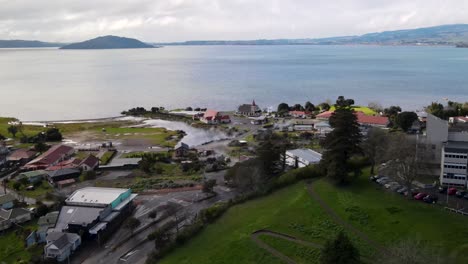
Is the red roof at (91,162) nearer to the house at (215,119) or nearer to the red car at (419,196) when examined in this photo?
the house at (215,119)

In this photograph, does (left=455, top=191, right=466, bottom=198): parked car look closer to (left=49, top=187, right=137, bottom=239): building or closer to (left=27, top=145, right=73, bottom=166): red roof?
(left=49, top=187, right=137, bottom=239): building

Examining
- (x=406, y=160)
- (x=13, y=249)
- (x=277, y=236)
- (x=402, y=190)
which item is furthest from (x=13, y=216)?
(x=406, y=160)

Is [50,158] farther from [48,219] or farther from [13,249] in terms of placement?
[13,249]

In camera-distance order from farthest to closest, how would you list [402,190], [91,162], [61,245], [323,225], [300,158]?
[91,162], [300,158], [402,190], [61,245], [323,225]

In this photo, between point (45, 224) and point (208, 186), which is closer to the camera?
point (45, 224)

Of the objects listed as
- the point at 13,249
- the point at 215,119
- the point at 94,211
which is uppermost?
the point at 215,119

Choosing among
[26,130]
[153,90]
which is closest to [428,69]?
[153,90]
